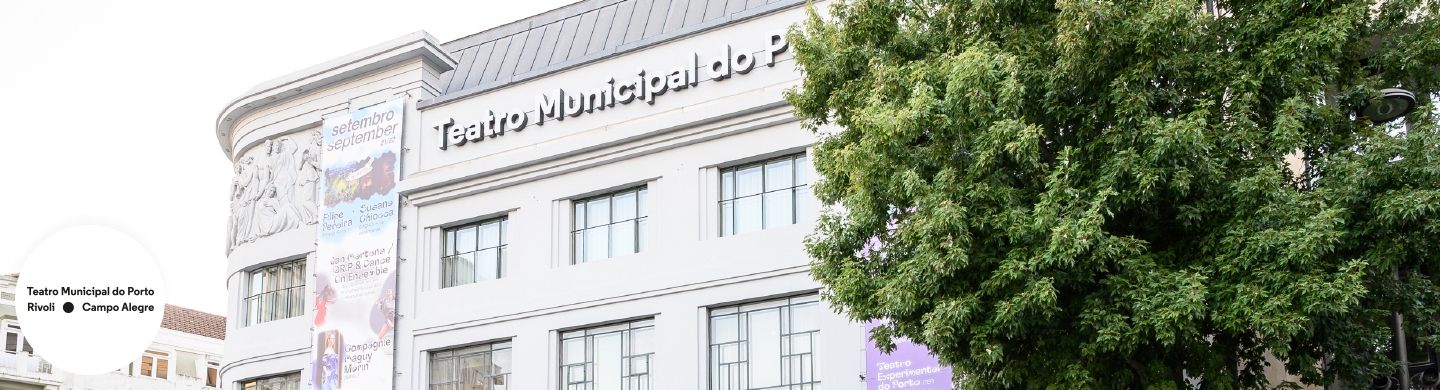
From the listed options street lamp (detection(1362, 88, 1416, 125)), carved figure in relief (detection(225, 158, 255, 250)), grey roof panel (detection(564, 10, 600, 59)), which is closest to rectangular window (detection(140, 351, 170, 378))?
carved figure in relief (detection(225, 158, 255, 250))

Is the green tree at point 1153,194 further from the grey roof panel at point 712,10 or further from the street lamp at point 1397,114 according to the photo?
the grey roof panel at point 712,10

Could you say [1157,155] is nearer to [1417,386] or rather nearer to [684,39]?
[1417,386]

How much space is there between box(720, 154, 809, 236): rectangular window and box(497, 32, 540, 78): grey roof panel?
6.17 m

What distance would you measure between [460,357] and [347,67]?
20.9 feet

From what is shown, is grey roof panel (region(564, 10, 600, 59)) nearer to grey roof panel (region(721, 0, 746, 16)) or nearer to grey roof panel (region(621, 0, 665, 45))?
grey roof panel (region(621, 0, 665, 45))

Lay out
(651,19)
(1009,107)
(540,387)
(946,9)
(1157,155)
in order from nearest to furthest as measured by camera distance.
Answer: (1157,155)
(1009,107)
(946,9)
(540,387)
(651,19)

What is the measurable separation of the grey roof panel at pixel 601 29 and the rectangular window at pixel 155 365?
31995 millimetres

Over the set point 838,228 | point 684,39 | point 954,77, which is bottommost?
point 838,228

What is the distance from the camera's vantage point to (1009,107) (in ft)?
40.5

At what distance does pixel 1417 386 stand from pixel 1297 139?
4.25 metres

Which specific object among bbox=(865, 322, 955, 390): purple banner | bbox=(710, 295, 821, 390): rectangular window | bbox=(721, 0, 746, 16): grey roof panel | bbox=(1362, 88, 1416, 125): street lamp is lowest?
bbox=(865, 322, 955, 390): purple banner

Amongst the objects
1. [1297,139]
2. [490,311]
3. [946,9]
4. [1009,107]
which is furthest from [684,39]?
[1297,139]

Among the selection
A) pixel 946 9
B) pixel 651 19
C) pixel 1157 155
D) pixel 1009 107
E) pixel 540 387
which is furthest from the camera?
pixel 651 19

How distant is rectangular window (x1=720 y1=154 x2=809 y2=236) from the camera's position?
20672 mm
